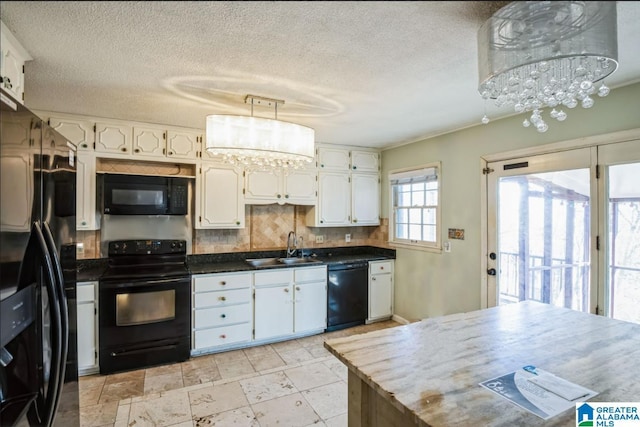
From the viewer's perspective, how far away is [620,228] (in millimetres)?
2316

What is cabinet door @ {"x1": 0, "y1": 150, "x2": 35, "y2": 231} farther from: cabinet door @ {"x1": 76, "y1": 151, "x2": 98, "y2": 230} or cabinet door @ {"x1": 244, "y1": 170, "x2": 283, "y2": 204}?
cabinet door @ {"x1": 244, "y1": 170, "x2": 283, "y2": 204}

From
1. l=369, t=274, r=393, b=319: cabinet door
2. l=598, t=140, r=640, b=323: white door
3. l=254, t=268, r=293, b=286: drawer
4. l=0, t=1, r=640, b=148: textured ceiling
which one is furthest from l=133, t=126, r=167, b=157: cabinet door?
l=598, t=140, r=640, b=323: white door

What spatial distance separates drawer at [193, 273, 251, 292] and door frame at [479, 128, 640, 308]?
2425 millimetres

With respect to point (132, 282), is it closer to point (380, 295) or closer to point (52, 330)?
point (52, 330)

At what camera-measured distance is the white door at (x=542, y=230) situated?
8.30 feet

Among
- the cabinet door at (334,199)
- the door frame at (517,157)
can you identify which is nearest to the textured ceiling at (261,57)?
the door frame at (517,157)

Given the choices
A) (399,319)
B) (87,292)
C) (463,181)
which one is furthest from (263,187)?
(399,319)

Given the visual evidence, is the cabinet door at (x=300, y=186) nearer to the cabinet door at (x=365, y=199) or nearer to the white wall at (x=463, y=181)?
the cabinet door at (x=365, y=199)

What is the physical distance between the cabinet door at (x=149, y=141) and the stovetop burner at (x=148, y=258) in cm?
93

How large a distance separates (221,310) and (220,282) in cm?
29

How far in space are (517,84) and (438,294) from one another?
276 cm

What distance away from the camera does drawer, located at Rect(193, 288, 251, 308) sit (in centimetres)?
327

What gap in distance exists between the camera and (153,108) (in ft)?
9.29

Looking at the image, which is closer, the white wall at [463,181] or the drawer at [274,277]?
the white wall at [463,181]
